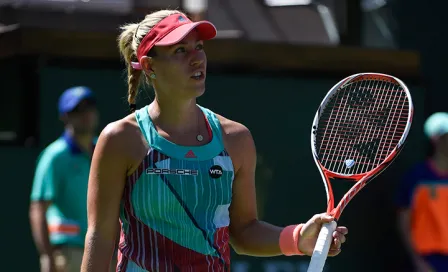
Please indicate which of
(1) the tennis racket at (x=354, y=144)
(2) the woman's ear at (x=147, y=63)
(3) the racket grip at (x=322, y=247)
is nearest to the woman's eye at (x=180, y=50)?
(2) the woman's ear at (x=147, y=63)

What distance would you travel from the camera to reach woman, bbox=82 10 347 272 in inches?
134

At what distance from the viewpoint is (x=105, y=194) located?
11.2ft

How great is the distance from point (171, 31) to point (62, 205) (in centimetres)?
293

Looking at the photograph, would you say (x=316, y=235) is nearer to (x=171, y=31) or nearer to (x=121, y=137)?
(x=121, y=137)

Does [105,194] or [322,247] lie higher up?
[105,194]

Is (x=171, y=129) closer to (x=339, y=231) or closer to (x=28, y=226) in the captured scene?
(x=339, y=231)

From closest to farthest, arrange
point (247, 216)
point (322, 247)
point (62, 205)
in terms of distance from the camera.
→ point (322, 247)
point (247, 216)
point (62, 205)

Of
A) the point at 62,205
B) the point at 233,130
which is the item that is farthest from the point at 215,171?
the point at 62,205

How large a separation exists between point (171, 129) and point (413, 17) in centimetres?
579

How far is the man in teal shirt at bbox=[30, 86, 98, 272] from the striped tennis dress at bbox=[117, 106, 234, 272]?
9.02ft

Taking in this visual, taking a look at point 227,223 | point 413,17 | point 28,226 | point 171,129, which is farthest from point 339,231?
point 413,17

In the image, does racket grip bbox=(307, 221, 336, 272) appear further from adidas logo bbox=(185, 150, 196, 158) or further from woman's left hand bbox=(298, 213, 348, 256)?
adidas logo bbox=(185, 150, 196, 158)

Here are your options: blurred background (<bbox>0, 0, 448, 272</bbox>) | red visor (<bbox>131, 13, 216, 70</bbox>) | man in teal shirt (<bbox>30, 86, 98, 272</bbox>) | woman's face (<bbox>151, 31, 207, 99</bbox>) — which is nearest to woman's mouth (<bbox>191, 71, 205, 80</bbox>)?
woman's face (<bbox>151, 31, 207, 99</bbox>)

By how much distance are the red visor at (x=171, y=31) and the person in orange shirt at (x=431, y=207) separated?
4420 millimetres
